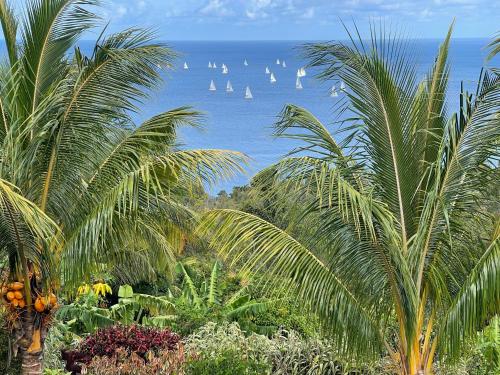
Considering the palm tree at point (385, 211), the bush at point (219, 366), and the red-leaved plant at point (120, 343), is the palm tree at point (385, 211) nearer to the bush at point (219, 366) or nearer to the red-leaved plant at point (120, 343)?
the bush at point (219, 366)

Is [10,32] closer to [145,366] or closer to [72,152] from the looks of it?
[72,152]

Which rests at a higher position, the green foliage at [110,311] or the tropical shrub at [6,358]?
the tropical shrub at [6,358]

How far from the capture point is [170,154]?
290 inches

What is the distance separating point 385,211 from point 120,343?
445 centimetres

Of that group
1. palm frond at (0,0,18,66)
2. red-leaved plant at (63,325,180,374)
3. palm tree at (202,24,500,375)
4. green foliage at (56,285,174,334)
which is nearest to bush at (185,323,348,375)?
red-leaved plant at (63,325,180,374)

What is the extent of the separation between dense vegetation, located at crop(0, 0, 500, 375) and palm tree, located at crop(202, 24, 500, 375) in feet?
0.05

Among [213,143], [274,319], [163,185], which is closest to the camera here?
[163,185]

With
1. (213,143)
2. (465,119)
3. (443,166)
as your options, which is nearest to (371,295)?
(443,166)

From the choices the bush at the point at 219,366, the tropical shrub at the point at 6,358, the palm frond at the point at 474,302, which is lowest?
the tropical shrub at the point at 6,358

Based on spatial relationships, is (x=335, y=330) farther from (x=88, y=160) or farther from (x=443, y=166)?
(x=88, y=160)

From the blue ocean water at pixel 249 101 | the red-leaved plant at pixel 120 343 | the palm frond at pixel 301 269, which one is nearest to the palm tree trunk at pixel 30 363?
the red-leaved plant at pixel 120 343

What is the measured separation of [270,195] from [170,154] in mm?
1355

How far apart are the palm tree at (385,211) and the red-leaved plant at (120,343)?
2897 millimetres

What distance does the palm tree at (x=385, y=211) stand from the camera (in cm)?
673
